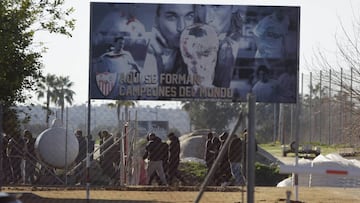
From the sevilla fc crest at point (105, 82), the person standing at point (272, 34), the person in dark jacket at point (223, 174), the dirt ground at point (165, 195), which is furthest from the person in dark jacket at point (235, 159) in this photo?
the sevilla fc crest at point (105, 82)

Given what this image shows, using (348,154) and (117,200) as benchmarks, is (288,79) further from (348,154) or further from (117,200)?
(348,154)

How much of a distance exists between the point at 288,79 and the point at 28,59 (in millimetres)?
5345

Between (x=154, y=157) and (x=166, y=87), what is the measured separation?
4.88ft

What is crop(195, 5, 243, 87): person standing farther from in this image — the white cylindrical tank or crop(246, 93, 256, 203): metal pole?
crop(246, 93, 256, 203): metal pole

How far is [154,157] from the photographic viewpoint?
1908 cm

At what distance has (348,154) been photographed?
3934 centimetres

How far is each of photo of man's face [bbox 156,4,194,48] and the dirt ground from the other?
316cm

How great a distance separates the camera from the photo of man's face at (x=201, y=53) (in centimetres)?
1916

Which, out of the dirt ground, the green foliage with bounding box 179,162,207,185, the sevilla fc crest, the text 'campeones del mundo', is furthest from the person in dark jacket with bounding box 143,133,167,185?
the green foliage with bounding box 179,162,207,185

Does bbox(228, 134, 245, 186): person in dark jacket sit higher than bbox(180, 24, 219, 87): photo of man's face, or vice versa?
bbox(180, 24, 219, 87): photo of man's face

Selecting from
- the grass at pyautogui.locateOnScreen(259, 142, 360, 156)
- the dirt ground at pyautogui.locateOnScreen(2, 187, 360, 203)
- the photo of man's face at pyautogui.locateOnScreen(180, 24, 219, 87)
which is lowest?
the grass at pyautogui.locateOnScreen(259, 142, 360, 156)

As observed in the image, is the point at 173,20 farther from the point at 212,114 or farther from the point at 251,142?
the point at 212,114

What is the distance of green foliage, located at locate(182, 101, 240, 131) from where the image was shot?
3469cm

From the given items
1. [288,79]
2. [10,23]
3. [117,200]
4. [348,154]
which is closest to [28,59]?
[10,23]
